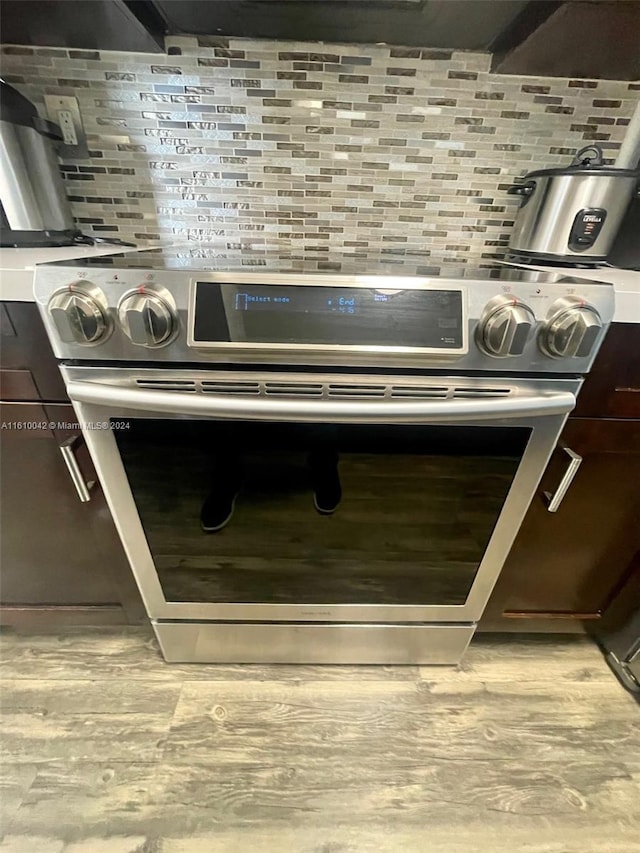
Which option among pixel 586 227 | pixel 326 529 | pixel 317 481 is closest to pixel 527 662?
pixel 326 529

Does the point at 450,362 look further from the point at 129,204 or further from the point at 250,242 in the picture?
the point at 129,204

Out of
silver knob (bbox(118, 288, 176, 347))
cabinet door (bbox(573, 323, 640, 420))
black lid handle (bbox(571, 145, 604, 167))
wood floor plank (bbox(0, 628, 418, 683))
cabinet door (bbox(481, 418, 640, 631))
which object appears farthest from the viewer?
wood floor plank (bbox(0, 628, 418, 683))

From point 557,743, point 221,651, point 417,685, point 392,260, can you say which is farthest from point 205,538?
point 557,743

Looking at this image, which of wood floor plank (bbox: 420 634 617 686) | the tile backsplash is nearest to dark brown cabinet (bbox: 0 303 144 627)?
the tile backsplash

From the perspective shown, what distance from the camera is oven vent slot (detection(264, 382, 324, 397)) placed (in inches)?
25.9

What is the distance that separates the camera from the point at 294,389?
662 millimetres

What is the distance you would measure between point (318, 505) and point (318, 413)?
0.22 meters

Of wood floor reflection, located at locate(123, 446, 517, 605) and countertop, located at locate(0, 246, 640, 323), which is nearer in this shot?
countertop, located at locate(0, 246, 640, 323)

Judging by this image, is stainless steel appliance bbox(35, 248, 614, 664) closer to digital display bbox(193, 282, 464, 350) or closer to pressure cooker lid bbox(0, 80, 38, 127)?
digital display bbox(193, 282, 464, 350)

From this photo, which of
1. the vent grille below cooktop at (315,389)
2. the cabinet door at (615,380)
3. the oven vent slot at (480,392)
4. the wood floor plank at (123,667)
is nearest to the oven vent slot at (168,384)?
the vent grille below cooktop at (315,389)

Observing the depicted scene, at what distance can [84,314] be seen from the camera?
0.59 m

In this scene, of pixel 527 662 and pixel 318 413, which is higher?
pixel 318 413

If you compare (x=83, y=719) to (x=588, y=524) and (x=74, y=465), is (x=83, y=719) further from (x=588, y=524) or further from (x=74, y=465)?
(x=588, y=524)

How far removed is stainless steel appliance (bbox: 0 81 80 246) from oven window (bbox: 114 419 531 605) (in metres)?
0.53
